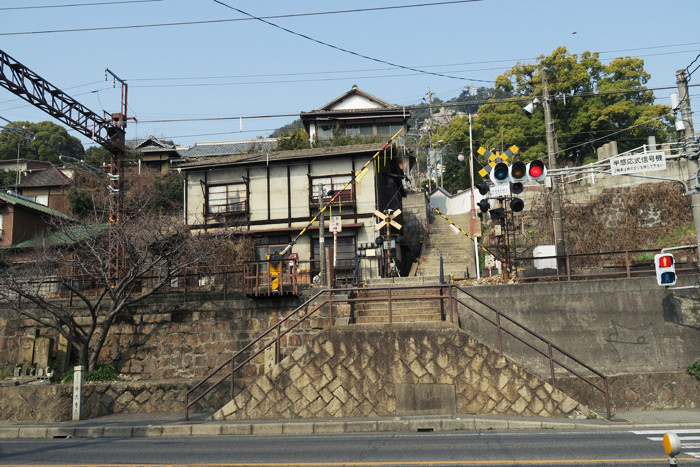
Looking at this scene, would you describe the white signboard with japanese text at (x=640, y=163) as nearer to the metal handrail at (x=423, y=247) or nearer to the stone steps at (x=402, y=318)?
the stone steps at (x=402, y=318)

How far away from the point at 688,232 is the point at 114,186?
25415mm

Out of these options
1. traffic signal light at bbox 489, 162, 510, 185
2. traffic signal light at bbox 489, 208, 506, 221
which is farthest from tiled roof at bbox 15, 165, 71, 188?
traffic signal light at bbox 489, 162, 510, 185

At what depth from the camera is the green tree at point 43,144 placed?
5378 cm

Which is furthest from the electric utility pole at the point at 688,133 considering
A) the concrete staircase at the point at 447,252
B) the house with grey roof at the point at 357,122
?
the house with grey roof at the point at 357,122

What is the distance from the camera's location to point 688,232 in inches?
965

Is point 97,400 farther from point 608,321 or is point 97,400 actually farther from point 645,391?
point 645,391

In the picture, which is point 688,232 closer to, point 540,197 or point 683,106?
point 540,197

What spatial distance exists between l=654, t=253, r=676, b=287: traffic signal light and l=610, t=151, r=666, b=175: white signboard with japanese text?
7.33ft

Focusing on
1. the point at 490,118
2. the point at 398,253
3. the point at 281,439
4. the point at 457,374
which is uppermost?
the point at 490,118

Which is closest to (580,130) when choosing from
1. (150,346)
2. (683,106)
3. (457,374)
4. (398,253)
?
(398,253)

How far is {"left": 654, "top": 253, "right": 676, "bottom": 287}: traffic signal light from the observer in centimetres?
1318

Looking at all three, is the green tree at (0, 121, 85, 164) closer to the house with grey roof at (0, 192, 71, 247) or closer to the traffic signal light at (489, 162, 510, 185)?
the house with grey roof at (0, 192, 71, 247)

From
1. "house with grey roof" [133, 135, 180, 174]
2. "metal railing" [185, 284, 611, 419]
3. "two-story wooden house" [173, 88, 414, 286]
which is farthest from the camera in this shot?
"house with grey roof" [133, 135, 180, 174]

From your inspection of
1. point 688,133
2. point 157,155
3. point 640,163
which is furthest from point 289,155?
point 157,155
